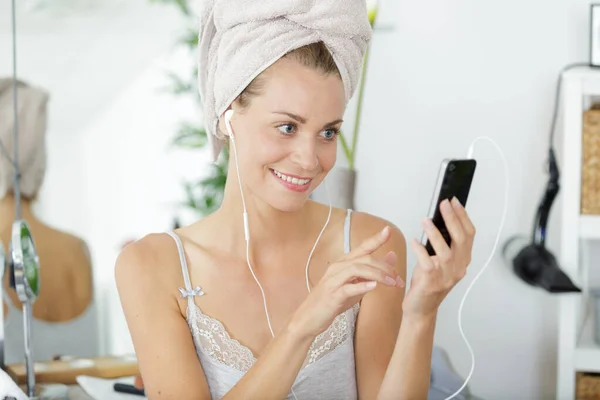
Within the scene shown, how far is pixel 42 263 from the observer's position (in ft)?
6.72

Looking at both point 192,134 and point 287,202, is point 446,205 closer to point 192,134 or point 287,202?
point 287,202

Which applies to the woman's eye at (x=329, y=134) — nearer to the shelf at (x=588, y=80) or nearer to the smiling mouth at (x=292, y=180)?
the smiling mouth at (x=292, y=180)

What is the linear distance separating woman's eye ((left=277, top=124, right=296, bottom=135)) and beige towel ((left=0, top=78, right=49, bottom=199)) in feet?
3.19

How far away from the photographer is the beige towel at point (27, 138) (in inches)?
77.4

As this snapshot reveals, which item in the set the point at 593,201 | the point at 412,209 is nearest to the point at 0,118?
the point at 412,209

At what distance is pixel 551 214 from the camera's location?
237 centimetres

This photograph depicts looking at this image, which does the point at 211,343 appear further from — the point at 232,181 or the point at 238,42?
the point at 238,42

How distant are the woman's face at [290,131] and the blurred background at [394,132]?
0.89m

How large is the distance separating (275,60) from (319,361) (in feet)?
1.68

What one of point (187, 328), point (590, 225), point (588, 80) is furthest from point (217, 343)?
point (588, 80)

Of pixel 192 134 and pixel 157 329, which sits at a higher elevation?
pixel 192 134

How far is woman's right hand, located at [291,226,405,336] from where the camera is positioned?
1080 mm

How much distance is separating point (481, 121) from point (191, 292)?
4.04 ft

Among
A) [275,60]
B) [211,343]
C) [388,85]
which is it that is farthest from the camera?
[388,85]
